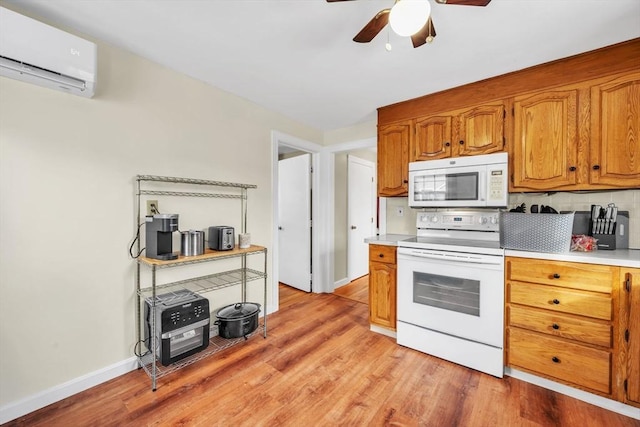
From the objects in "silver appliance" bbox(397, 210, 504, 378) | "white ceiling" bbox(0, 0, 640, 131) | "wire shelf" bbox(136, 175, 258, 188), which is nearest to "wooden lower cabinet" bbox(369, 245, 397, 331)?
"silver appliance" bbox(397, 210, 504, 378)

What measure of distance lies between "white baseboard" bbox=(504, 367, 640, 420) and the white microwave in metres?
1.29

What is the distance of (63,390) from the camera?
1692 mm

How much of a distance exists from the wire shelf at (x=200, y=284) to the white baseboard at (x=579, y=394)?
7.10 feet

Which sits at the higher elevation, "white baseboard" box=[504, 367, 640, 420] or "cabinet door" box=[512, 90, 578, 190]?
"cabinet door" box=[512, 90, 578, 190]

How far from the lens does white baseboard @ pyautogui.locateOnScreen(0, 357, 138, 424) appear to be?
1.53 meters

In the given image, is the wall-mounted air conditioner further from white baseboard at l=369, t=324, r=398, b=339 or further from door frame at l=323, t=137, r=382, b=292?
white baseboard at l=369, t=324, r=398, b=339

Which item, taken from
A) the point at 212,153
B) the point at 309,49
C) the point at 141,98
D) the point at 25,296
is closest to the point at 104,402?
the point at 25,296

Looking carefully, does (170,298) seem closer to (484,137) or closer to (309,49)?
(309,49)

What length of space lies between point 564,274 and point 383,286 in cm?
133

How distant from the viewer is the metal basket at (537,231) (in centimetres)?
176

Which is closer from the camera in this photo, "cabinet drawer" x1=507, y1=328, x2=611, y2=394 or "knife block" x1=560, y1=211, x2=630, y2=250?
"cabinet drawer" x1=507, y1=328, x2=611, y2=394

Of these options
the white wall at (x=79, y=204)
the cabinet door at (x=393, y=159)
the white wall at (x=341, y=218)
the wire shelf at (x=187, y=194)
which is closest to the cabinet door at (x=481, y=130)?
the cabinet door at (x=393, y=159)

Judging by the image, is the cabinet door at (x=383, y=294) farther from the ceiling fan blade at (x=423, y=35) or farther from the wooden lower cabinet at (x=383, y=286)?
the ceiling fan blade at (x=423, y=35)

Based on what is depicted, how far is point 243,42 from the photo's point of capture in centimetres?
182
